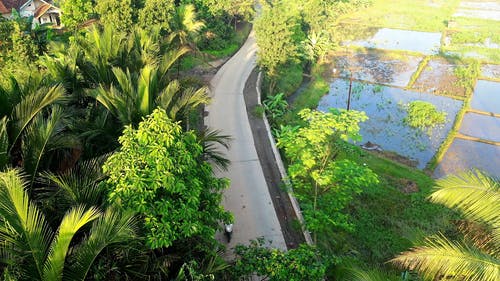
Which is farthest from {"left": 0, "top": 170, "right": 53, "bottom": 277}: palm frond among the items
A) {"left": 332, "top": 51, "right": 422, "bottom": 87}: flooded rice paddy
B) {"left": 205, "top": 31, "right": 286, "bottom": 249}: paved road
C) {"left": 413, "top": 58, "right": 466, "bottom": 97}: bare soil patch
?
{"left": 332, "top": 51, "right": 422, "bottom": 87}: flooded rice paddy

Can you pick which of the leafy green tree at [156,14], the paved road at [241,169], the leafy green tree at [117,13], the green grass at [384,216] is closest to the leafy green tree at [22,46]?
the leafy green tree at [117,13]

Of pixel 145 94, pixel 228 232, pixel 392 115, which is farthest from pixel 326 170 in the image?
pixel 392 115

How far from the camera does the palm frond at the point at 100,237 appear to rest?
5086mm

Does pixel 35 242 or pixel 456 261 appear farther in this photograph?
pixel 456 261

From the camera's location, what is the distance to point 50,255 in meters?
4.79

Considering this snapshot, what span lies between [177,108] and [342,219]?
14.5 feet

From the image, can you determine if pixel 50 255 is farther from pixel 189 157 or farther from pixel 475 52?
pixel 475 52

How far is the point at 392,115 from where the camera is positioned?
72.4 feet

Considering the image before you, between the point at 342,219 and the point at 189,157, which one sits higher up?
the point at 189,157

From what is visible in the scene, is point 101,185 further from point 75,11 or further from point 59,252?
point 75,11

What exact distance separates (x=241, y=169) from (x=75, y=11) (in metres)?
14.9

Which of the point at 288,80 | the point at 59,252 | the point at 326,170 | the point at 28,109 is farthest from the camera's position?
the point at 288,80

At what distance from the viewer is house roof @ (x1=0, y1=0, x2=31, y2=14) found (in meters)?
29.0

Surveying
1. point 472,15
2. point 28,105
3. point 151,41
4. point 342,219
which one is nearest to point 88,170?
point 28,105
